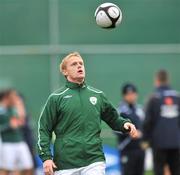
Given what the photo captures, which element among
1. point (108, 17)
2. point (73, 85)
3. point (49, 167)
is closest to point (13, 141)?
point (108, 17)

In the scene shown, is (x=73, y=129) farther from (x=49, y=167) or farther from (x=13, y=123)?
(x=13, y=123)

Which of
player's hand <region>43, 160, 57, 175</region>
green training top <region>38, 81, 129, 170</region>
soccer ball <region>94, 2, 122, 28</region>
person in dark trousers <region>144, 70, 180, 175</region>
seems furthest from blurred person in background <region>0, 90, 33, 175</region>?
player's hand <region>43, 160, 57, 175</region>

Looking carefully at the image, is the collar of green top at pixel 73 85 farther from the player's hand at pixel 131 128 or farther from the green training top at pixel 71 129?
the player's hand at pixel 131 128

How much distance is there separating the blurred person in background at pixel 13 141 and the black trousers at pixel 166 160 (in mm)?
2358

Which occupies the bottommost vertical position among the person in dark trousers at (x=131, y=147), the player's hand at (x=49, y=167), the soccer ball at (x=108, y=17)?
the player's hand at (x=49, y=167)

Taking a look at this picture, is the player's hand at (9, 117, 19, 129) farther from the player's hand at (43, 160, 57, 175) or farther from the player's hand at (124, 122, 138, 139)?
→ the player's hand at (43, 160, 57, 175)

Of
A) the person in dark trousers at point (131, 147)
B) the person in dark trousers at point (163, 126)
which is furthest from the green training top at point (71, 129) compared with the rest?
the person in dark trousers at point (131, 147)

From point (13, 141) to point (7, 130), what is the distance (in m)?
0.24

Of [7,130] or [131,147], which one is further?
[7,130]

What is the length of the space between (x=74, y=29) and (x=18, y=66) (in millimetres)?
1566

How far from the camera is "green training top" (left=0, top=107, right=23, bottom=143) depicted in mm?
15203

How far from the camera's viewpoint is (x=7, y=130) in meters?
15.3

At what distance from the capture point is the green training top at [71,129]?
926 centimetres

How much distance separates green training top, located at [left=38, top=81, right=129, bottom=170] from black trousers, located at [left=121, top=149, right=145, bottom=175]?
5.42 meters
